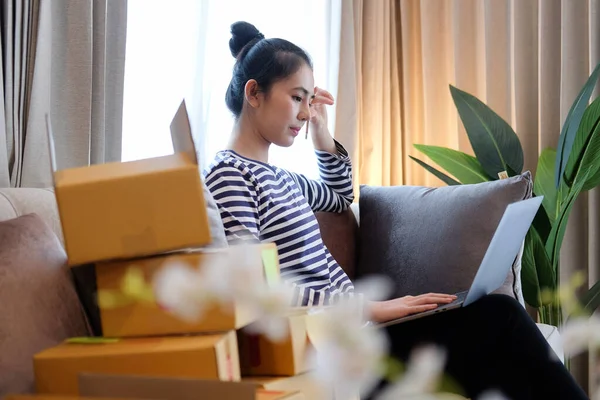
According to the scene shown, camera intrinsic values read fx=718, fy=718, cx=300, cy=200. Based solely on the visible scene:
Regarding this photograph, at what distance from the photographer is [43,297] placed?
1.12 meters

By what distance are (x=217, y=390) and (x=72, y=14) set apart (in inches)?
65.8

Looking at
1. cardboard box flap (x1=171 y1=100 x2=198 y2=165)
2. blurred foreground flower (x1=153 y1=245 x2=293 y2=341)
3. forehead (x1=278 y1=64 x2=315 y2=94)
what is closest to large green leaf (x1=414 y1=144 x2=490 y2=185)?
forehead (x1=278 y1=64 x2=315 y2=94)

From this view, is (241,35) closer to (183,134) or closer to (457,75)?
(183,134)

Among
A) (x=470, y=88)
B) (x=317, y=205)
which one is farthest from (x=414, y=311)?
(x=470, y=88)

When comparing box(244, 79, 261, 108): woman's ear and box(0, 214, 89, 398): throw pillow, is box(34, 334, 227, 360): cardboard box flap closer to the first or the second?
box(0, 214, 89, 398): throw pillow

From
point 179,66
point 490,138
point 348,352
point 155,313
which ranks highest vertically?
point 179,66

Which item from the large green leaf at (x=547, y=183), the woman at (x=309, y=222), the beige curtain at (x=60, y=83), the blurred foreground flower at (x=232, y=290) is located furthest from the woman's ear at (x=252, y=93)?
the blurred foreground flower at (x=232, y=290)

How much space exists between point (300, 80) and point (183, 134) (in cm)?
91

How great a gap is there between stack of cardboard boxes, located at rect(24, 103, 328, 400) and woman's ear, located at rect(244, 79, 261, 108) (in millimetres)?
905

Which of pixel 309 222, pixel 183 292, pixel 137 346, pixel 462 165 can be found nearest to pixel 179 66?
pixel 309 222

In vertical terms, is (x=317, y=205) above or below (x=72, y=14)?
below

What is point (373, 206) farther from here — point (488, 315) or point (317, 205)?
point (488, 315)

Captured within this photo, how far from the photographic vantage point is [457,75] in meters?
2.96

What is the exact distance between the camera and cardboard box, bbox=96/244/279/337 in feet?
2.98
